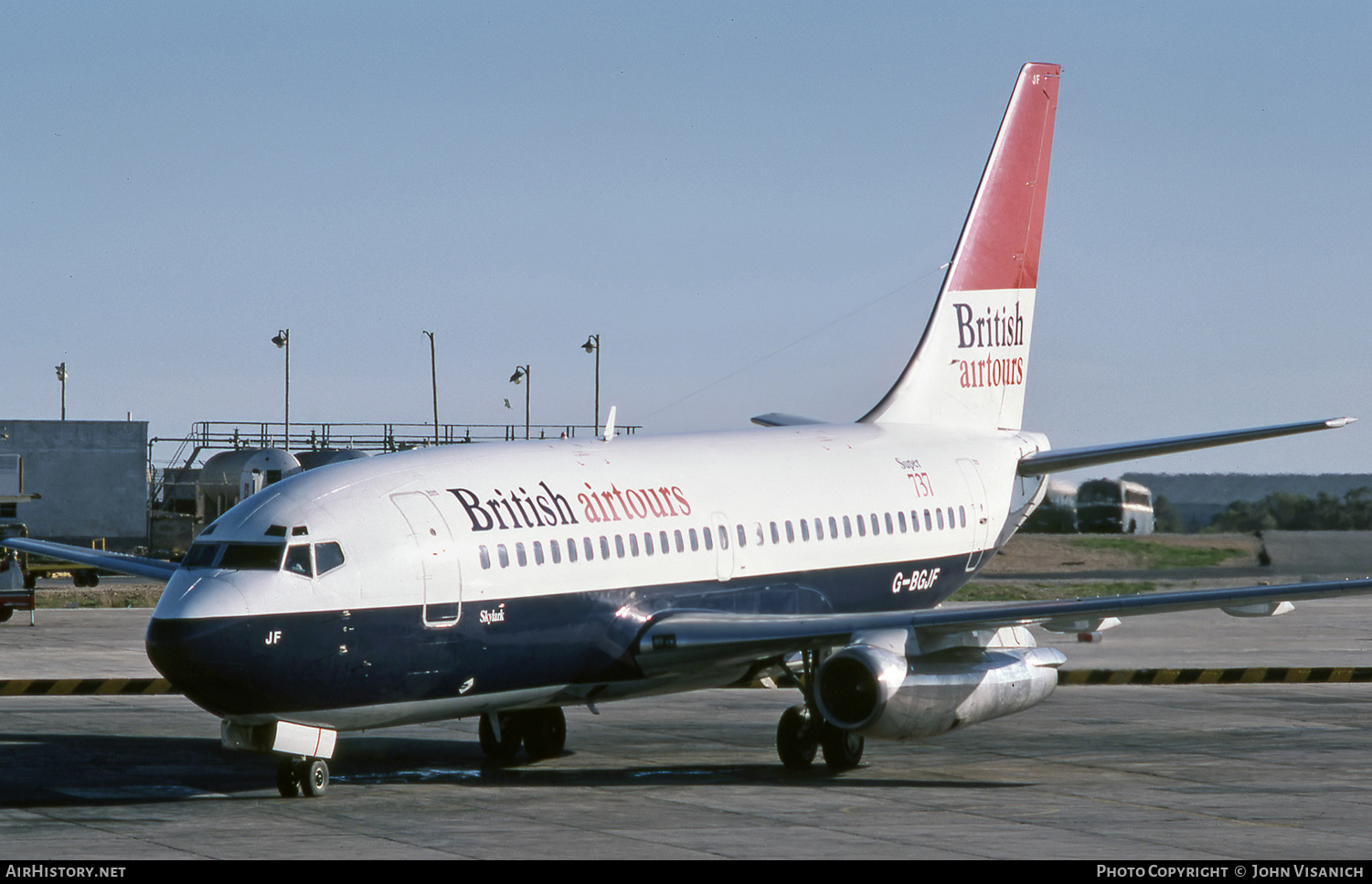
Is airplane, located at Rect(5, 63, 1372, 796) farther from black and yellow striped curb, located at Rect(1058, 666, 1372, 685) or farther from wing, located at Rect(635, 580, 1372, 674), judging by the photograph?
black and yellow striped curb, located at Rect(1058, 666, 1372, 685)

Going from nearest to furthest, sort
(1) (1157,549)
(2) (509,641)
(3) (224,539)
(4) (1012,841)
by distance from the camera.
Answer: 1. (4) (1012,841)
2. (3) (224,539)
3. (2) (509,641)
4. (1) (1157,549)

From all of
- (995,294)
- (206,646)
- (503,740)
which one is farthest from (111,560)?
(995,294)

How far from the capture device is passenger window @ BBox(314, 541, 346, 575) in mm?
18453

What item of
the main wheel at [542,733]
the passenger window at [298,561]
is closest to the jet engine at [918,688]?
the main wheel at [542,733]

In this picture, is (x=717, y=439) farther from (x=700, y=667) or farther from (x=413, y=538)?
(x=413, y=538)

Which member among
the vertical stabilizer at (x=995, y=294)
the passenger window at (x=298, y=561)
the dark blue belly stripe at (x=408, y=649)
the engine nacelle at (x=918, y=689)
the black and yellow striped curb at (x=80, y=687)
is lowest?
the black and yellow striped curb at (x=80, y=687)

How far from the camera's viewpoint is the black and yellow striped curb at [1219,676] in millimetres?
30891

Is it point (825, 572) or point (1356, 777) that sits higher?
point (825, 572)

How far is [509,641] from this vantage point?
65.2 feet

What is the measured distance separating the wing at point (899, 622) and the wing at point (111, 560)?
6667mm

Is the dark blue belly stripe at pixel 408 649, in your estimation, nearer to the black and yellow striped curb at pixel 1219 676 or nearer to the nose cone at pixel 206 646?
the nose cone at pixel 206 646
